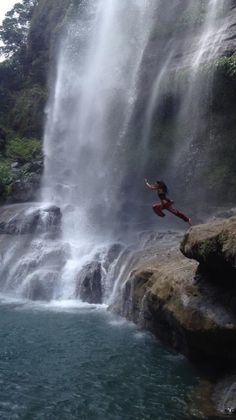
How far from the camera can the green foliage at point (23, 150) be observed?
34.2 meters

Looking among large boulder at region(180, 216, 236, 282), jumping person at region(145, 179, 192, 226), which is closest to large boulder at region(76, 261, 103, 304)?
jumping person at region(145, 179, 192, 226)

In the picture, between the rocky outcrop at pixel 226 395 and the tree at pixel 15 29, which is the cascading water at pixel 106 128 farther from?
the tree at pixel 15 29

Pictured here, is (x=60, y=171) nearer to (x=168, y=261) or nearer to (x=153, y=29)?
(x=153, y=29)

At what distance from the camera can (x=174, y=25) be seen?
27.1 meters

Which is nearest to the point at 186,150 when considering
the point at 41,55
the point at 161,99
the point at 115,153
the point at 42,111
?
the point at 161,99

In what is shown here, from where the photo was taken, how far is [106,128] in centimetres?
3039

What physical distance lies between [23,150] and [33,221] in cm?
1290

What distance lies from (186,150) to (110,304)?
33.9 feet

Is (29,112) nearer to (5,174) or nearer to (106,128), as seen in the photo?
(5,174)

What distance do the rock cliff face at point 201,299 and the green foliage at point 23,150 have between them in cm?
2396

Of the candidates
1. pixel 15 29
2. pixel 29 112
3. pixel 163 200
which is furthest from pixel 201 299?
pixel 15 29

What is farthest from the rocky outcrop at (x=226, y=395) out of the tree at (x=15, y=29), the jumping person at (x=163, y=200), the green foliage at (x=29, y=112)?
the tree at (x=15, y=29)

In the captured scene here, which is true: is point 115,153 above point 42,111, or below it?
below

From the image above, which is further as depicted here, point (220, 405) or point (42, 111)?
point (42, 111)
